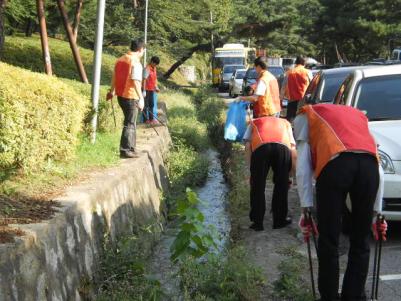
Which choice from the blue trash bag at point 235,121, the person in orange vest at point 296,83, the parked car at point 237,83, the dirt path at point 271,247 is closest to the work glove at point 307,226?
the dirt path at point 271,247

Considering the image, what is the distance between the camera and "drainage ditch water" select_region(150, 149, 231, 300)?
5.93m

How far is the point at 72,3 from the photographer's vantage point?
23.7 metres

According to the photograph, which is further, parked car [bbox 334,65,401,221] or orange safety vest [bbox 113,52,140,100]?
orange safety vest [bbox 113,52,140,100]

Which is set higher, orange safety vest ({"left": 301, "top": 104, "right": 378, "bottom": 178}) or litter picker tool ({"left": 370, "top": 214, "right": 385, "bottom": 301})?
orange safety vest ({"left": 301, "top": 104, "right": 378, "bottom": 178})

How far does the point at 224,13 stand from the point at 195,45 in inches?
219

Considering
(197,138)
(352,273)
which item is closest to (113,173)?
(352,273)

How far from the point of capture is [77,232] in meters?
5.41

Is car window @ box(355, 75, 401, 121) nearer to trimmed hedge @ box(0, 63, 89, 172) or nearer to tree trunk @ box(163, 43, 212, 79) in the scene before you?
trimmed hedge @ box(0, 63, 89, 172)

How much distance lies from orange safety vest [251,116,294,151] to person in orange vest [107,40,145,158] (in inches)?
94.7

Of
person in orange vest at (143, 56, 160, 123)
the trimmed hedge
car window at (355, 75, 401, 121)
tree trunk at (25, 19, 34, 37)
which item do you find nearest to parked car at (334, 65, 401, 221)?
car window at (355, 75, 401, 121)

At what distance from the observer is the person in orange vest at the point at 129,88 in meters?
8.89

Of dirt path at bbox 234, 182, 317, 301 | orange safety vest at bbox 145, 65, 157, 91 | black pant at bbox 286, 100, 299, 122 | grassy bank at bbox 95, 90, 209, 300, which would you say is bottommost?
grassy bank at bbox 95, 90, 209, 300

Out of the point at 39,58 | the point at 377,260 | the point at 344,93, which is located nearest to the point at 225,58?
the point at 39,58

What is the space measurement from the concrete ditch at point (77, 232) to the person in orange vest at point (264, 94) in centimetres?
189
